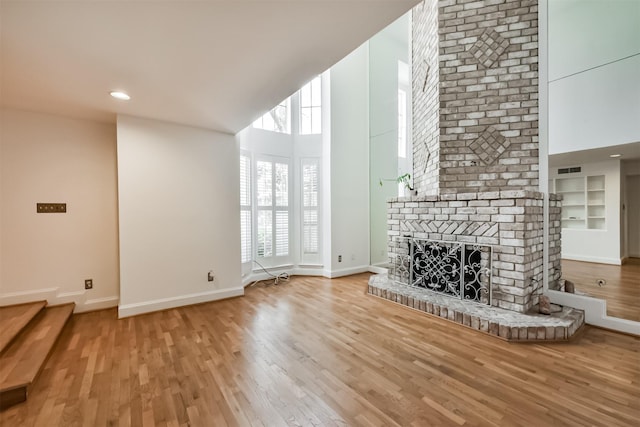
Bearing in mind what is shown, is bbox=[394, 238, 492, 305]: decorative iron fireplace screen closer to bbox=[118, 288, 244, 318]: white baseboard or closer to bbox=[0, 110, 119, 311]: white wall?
bbox=[118, 288, 244, 318]: white baseboard

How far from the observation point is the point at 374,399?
1749mm

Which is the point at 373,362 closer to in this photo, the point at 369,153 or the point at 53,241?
the point at 53,241

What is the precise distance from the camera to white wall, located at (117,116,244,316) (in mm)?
3203

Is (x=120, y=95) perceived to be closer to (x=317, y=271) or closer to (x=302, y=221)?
(x=302, y=221)

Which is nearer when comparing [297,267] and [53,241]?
[53,241]

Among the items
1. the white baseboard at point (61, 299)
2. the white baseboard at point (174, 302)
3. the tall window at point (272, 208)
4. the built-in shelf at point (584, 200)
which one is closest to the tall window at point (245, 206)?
the tall window at point (272, 208)

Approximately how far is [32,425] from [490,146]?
4560 mm

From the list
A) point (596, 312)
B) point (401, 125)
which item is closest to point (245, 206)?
point (401, 125)

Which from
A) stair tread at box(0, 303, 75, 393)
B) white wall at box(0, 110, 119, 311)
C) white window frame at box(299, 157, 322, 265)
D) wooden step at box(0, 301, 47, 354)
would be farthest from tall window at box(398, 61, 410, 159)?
wooden step at box(0, 301, 47, 354)

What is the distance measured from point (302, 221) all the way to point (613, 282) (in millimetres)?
4570

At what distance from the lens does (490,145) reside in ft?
10.5

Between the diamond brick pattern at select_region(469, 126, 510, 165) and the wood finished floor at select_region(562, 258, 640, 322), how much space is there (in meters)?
1.59

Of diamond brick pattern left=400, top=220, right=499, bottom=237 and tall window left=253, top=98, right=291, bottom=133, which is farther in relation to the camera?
tall window left=253, top=98, right=291, bottom=133

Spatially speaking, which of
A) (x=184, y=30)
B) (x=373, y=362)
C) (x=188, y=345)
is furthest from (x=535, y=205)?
(x=188, y=345)
